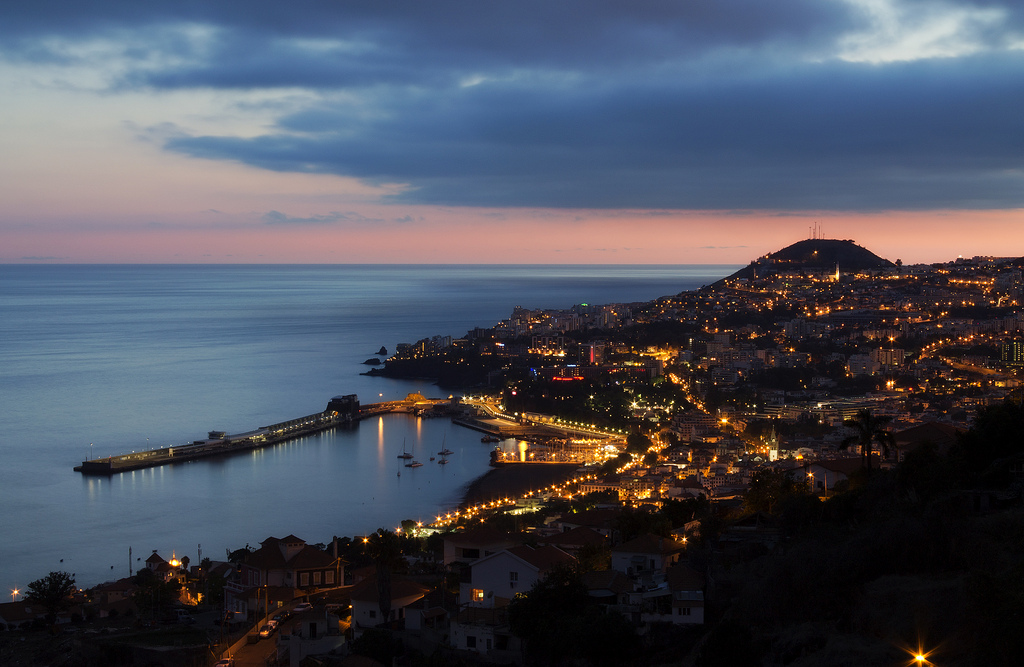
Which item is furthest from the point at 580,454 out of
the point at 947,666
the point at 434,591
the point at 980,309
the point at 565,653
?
the point at 980,309

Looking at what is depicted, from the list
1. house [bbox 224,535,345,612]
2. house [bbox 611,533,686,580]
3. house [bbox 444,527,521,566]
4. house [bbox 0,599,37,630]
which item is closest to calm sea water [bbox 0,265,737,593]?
house [bbox 0,599,37,630]

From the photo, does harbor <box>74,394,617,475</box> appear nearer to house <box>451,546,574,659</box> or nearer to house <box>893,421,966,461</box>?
house <box>893,421,966,461</box>

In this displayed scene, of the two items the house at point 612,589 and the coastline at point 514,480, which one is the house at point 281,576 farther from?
the coastline at point 514,480

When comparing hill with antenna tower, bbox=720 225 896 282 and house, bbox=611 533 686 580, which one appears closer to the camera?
house, bbox=611 533 686 580

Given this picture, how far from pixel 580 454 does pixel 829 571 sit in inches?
654

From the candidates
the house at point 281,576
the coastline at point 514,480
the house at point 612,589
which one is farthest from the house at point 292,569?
the coastline at point 514,480

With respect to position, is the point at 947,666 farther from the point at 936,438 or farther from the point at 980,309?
the point at 980,309

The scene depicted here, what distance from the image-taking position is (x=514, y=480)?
1881 centimetres

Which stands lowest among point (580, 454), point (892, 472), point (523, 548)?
point (580, 454)

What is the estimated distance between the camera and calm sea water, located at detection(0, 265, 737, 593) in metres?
14.5

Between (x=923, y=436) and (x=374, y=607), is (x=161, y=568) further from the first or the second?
(x=923, y=436)

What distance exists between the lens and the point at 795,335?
39750 millimetres

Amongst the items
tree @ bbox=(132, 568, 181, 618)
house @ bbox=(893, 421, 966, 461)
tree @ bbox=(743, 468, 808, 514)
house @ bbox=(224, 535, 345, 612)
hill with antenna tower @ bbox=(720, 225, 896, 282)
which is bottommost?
tree @ bbox=(132, 568, 181, 618)

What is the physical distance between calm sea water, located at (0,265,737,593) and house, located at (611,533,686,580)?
755 centimetres
